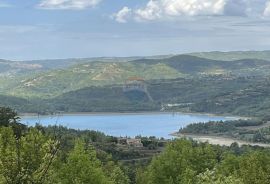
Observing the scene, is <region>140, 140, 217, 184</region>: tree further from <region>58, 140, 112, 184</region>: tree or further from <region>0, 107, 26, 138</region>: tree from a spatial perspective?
<region>0, 107, 26, 138</region>: tree

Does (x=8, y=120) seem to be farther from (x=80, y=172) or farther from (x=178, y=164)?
(x=80, y=172)

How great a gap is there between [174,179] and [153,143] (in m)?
72.6

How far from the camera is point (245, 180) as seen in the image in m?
34.8

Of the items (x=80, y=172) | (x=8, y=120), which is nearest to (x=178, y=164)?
(x=80, y=172)

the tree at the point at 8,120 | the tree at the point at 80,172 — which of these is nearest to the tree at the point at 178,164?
the tree at the point at 80,172

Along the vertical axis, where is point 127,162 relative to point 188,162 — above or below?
below

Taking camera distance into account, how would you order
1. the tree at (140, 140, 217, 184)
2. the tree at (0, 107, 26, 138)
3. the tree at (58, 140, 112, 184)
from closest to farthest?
1. the tree at (58, 140, 112, 184)
2. the tree at (140, 140, 217, 184)
3. the tree at (0, 107, 26, 138)

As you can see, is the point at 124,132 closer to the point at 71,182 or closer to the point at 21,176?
the point at 71,182

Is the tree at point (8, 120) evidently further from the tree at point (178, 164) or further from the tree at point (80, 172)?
the tree at point (80, 172)

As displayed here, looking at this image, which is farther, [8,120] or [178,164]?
[8,120]

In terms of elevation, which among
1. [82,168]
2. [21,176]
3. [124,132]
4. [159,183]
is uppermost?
[21,176]

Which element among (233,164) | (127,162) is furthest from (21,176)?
(127,162)

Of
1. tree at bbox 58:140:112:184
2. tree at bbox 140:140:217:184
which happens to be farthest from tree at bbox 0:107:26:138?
tree at bbox 58:140:112:184

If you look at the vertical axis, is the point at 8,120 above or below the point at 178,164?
above
